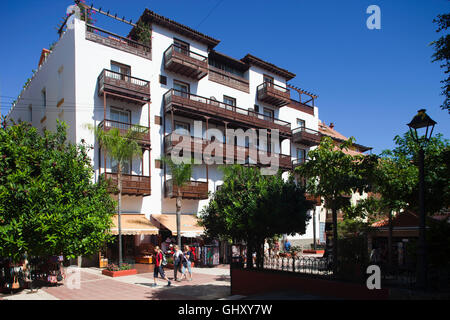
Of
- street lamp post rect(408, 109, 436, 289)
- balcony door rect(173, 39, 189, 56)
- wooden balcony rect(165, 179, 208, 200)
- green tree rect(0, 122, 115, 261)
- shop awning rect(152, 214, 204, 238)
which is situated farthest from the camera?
balcony door rect(173, 39, 189, 56)

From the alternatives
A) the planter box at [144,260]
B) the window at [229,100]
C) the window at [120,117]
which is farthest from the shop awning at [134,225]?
the window at [229,100]

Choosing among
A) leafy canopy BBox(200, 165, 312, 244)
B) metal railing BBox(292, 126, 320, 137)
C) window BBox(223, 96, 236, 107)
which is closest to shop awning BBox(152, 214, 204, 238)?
leafy canopy BBox(200, 165, 312, 244)

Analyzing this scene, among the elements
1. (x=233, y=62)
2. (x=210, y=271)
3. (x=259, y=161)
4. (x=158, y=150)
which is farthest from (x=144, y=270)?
(x=233, y=62)

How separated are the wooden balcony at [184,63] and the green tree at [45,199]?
48.3ft

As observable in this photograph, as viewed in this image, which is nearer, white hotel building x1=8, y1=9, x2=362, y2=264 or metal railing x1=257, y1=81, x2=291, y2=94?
white hotel building x1=8, y1=9, x2=362, y2=264

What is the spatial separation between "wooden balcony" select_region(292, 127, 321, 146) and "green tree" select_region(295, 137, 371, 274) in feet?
74.5

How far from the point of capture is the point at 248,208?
1166 centimetres

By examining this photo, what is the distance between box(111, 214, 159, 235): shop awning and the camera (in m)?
21.2

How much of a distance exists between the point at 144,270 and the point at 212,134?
43.0 feet

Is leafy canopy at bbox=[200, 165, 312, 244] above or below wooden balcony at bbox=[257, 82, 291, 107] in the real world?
below

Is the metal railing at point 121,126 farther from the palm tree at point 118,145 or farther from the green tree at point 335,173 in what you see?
the green tree at point 335,173

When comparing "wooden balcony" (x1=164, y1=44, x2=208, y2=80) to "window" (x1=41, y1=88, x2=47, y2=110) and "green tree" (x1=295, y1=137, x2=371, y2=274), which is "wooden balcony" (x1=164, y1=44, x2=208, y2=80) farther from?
"green tree" (x1=295, y1=137, x2=371, y2=274)

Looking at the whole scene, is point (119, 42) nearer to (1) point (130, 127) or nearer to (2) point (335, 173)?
(1) point (130, 127)
